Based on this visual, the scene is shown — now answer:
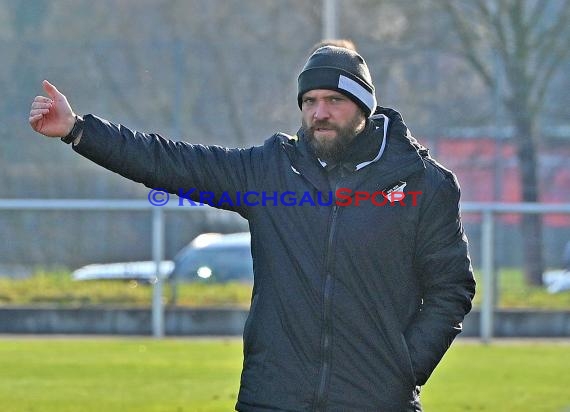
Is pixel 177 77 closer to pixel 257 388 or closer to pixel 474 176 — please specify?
pixel 474 176

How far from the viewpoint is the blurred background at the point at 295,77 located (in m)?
19.9

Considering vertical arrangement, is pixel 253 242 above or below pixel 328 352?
above

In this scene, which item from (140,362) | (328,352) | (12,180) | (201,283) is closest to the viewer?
A: (328,352)

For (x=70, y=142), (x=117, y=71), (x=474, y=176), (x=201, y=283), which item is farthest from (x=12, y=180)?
(x=70, y=142)

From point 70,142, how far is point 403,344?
127 centimetres

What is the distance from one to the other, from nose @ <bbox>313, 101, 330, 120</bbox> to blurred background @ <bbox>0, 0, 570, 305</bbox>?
577 inches

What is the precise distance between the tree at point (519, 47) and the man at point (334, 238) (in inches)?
599

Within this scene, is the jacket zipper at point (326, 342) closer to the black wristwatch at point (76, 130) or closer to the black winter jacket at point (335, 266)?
the black winter jacket at point (335, 266)

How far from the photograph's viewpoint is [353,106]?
4754 mm

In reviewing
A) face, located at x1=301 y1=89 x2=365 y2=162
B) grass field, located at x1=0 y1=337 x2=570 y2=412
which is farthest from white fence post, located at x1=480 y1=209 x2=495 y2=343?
face, located at x1=301 y1=89 x2=365 y2=162

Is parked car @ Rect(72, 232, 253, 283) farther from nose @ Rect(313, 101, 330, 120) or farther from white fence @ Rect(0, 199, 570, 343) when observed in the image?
nose @ Rect(313, 101, 330, 120)

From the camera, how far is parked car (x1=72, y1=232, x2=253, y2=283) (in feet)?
53.5

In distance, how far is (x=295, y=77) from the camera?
2080cm

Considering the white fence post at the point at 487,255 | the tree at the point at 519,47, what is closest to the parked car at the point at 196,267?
the white fence post at the point at 487,255
